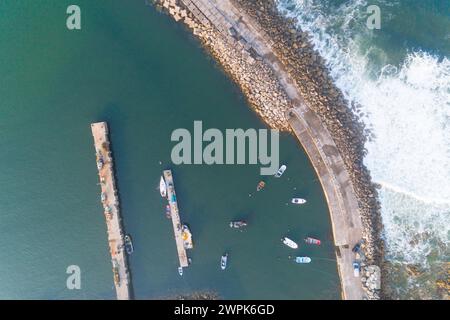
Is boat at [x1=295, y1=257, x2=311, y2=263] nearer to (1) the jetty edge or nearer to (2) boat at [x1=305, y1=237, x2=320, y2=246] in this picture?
(2) boat at [x1=305, y1=237, x2=320, y2=246]

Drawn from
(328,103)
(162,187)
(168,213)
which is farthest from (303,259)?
(162,187)

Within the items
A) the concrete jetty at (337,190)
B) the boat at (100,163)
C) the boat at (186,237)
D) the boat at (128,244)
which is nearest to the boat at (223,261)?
the boat at (186,237)

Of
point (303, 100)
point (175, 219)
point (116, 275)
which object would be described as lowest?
point (116, 275)

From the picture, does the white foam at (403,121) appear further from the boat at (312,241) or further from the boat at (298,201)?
the boat at (298,201)

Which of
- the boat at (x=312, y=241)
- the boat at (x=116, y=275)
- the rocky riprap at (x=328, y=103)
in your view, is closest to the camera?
the rocky riprap at (x=328, y=103)

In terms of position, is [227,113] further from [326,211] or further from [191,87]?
[326,211]

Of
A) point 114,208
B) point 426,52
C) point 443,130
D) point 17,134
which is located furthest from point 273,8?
point 17,134

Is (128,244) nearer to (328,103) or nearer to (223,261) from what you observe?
(223,261)
